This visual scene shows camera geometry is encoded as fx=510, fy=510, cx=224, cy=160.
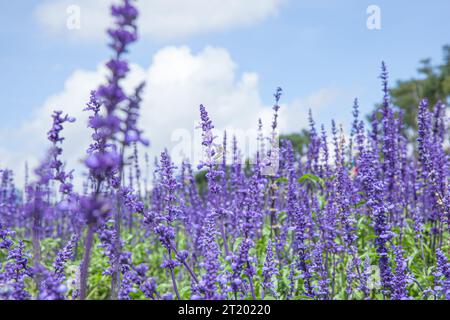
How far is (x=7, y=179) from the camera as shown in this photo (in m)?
12.9

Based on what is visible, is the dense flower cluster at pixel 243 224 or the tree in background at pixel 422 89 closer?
the dense flower cluster at pixel 243 224

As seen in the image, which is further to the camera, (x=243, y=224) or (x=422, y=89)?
(x=422, y=89)

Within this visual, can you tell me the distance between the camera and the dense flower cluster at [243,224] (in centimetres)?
268

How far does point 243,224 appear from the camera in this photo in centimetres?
398

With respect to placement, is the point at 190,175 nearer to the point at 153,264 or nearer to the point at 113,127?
the point at 153,264

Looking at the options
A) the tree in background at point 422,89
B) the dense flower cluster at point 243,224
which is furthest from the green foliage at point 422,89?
the dense flower cluster at point 243,224

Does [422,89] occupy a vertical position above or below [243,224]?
above

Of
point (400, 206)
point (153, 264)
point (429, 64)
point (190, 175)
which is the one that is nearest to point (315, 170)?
point (400, 206)

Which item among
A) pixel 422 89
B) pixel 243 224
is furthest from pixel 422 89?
pixel 243 224

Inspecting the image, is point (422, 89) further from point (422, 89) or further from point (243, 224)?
point (243, 224)

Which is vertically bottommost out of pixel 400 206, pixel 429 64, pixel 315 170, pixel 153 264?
pixel 153 264

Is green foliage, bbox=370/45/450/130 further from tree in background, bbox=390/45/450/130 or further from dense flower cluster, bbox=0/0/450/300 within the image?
dense flower cluster, bbox=0/0/450/300

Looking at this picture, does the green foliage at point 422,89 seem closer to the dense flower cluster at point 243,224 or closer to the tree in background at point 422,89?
the tree in background at point 422,89
